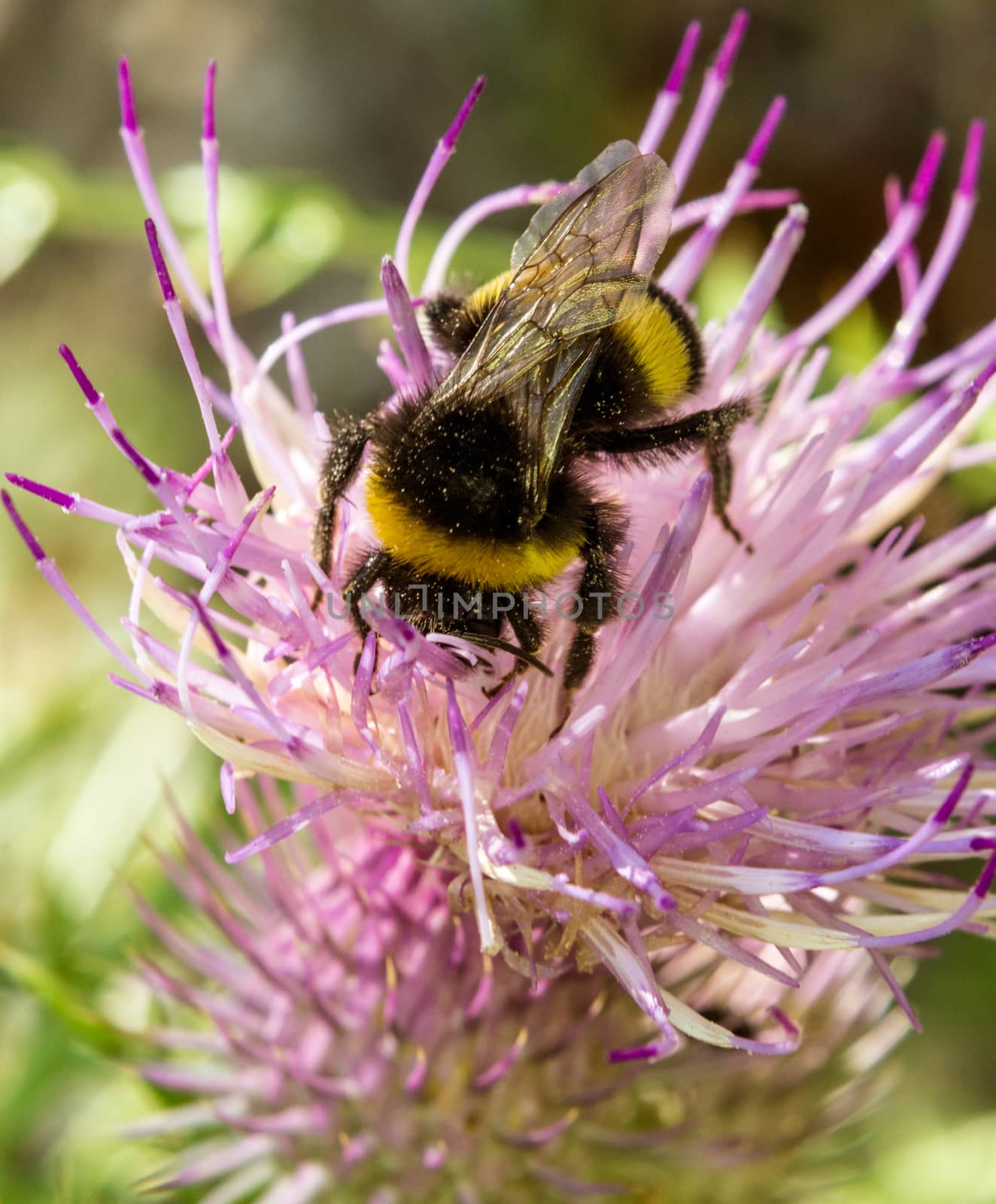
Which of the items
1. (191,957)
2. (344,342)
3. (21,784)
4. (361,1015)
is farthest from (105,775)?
(344,342)

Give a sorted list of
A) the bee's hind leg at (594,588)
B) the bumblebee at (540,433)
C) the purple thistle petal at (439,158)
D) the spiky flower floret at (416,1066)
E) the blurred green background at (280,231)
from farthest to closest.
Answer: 1. the blurred green background at (280,231)
2. the purple thistle petal at (439,158)
3. the spiky flower floret at (416,1066)
4. the bee's hind leg at (594,588)
5. the bumblebee at (540,433)

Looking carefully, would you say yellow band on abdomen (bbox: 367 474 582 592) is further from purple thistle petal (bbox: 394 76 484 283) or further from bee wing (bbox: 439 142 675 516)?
purple thistle petal (bbox: 394 76 484 283)

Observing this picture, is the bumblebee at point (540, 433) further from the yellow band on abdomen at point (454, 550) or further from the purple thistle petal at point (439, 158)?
the purple thistle petal at point (439, 158)

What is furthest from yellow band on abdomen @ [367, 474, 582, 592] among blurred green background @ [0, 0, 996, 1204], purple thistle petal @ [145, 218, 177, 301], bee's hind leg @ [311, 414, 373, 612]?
blurred green background @ [0, 0, 996, 1204]

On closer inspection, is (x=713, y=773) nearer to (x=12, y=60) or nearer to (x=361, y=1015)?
(x=361, y=1015)

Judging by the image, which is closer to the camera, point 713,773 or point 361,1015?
point 713,773

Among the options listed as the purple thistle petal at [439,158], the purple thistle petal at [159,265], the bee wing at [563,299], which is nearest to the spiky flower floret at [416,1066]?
the bee wing at [563,299]
